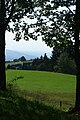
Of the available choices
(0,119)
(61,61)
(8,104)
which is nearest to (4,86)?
(8,104)

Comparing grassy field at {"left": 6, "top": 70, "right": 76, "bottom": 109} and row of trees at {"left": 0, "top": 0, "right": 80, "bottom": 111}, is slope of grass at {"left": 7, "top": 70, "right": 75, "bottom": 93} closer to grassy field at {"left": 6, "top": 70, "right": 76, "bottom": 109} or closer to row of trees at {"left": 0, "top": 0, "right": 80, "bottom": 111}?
grassy field at {"left": 6, "top": 70, "right": 76, "bottom": 109}

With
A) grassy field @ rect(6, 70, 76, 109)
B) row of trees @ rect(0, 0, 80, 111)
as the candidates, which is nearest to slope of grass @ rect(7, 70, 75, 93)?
grassy field @ rect(6, 70, 76, 109)

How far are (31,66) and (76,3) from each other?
12756cm

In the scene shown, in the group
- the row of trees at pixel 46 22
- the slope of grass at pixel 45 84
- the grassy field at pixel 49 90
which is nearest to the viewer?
the row of trees at pixel 46 22

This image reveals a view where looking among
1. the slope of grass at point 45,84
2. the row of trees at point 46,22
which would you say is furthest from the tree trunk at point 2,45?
the slope of grass at point 45,84

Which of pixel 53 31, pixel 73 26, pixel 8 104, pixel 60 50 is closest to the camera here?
pixel 8 104

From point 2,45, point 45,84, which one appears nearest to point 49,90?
point 45,84

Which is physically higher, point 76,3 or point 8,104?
point 76,3

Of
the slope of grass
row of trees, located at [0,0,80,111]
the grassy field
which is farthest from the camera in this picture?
the slope of grass

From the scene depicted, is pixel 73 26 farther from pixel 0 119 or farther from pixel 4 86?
pixel 0 119

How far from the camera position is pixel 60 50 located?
23.0 m

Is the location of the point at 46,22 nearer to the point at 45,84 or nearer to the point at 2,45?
the point at 2,45

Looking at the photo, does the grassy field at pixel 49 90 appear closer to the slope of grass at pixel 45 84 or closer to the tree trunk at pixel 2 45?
the slope of grass at pixel 45 84

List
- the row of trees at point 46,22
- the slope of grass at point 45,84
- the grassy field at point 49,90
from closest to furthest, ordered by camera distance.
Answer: the row of trees at point 46,22 < the grassy field at point 49,90 < the slope of grass at point 45,84
